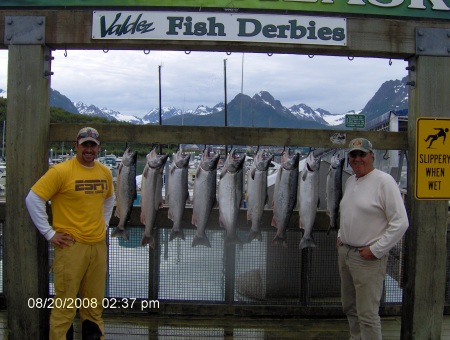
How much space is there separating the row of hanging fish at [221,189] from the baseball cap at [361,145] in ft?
1.20

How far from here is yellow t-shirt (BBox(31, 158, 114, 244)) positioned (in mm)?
3576

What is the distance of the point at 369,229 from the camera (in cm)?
356

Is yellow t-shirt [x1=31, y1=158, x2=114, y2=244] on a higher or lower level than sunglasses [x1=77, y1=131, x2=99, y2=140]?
lower

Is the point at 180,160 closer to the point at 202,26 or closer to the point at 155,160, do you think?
the point at 155,160

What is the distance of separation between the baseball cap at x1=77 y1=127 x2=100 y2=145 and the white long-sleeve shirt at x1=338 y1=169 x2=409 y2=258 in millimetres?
2062

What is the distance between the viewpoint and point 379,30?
393 cm

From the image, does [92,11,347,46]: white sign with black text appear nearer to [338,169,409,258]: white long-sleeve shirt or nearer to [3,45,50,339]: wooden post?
[3,45,50,339]: wooden post

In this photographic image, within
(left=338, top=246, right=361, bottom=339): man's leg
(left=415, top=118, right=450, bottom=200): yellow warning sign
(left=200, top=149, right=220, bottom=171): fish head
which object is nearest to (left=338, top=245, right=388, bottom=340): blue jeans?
(left=338, top=246, right=361, bottom=339): man's leg

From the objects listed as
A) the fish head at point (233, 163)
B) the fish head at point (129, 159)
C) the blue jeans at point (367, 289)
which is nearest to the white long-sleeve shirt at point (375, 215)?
the blue jeans at point (367, 289)

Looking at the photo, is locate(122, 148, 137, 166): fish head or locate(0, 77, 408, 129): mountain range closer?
locate(122, 148, 137, 166): fish head

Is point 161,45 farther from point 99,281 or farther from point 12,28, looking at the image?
point 99,281

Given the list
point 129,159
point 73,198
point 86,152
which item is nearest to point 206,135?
point 129,159

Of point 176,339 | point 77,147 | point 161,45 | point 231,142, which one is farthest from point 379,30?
point 176,339

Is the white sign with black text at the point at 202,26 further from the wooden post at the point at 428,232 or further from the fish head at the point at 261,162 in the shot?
the wooden post at the point at 428,232
